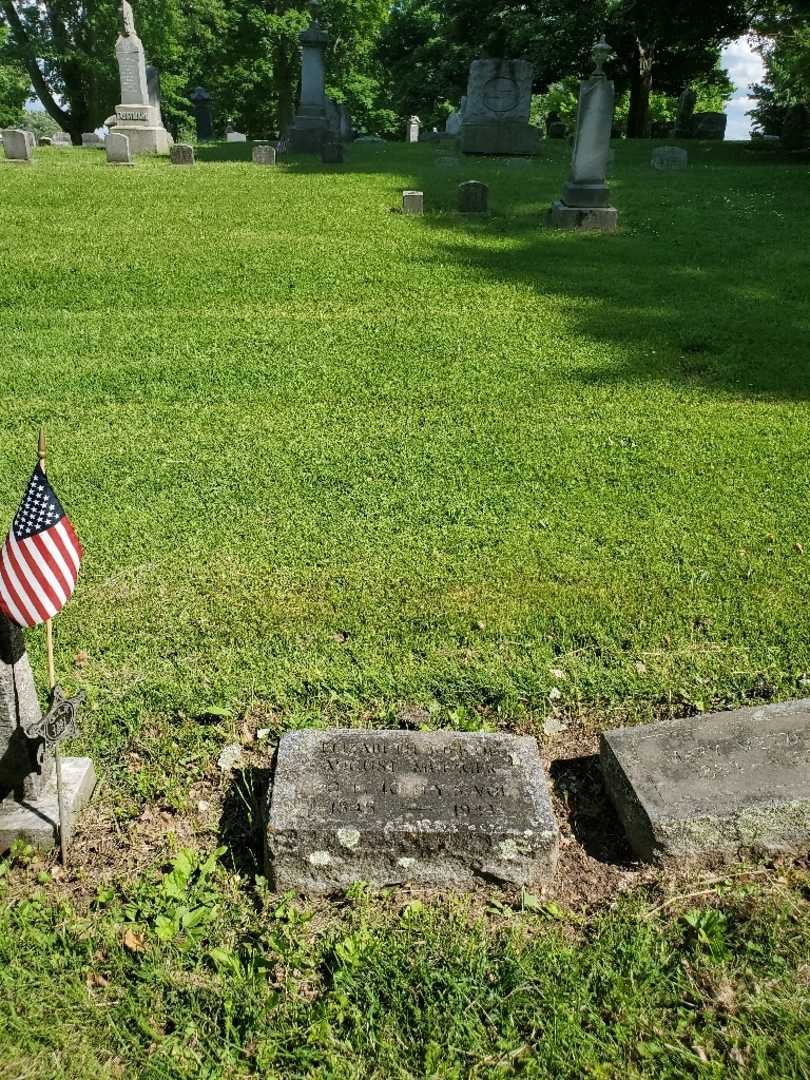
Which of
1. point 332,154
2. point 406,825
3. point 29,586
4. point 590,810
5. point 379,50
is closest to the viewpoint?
point 29,586

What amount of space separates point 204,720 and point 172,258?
348 inches

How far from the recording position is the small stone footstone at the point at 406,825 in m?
2.99

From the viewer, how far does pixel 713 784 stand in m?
3.22

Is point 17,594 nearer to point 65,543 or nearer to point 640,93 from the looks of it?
point 65,543

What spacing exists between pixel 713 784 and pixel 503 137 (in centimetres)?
2239

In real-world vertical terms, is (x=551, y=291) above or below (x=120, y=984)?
above

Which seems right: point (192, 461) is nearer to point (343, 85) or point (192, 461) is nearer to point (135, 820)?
point (135, 820)

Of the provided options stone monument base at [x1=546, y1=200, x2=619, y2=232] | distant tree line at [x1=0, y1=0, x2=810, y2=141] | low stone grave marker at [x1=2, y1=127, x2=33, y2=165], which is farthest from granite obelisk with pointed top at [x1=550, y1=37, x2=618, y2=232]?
low stone grave marker at [x1=2, y1=127, x2=33, y2=165]

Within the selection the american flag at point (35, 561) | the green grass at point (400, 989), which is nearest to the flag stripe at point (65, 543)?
the american flag at point (35, 561)

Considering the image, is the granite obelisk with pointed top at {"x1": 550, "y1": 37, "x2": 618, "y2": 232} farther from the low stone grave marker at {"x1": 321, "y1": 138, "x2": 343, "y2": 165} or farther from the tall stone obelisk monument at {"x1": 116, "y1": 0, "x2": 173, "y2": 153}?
the tall stone obelisk monument at {"x1": 116, "y1": 0, "x2": 173, "y2": 153}

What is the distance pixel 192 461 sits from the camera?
6.18 m

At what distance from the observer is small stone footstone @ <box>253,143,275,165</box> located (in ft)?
65.1

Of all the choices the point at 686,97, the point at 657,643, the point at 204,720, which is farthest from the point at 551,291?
the point at 686,97

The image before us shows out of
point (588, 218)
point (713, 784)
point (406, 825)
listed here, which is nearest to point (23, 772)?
point (406, 825)
